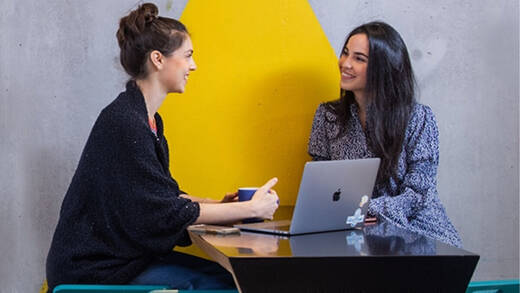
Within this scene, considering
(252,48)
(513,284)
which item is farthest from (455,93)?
(513,284)

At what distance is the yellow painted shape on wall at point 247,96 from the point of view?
2.53 meters

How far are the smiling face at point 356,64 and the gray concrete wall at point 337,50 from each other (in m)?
0.18

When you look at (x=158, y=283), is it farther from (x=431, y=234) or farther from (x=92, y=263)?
(x=431, y=234)

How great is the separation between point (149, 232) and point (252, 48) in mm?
1098

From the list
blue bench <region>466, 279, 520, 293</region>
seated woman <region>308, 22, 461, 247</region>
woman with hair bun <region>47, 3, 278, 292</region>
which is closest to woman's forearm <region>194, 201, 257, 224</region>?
woman with hair bun <region>47, 3, 278, 292</region>

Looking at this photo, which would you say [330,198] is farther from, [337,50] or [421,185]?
[337,50]

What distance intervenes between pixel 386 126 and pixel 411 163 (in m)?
0.16

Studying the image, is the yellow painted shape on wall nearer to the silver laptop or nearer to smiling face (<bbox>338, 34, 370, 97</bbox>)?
smiling face (<bbox>338, 34, 370, 97</bbox>)

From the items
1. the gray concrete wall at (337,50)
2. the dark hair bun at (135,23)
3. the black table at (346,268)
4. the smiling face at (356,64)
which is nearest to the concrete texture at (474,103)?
the gray concrete wall at (337,50)

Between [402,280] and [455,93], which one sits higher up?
[455,93]

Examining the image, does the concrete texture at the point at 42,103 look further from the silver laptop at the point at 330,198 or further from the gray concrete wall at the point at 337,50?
the silver laptop at the point at 330,198

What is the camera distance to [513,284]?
1.56m

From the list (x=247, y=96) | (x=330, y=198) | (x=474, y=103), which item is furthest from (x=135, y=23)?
(x=474, y=103)

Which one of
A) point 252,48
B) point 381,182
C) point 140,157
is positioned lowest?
point 381,182
